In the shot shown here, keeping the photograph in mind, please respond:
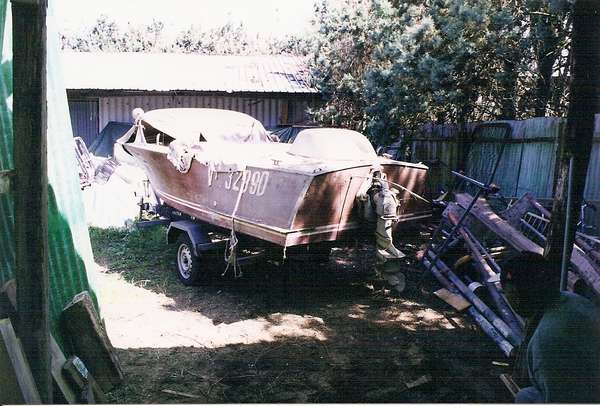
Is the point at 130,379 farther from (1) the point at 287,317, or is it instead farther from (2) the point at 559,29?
(2) the point at 559,29

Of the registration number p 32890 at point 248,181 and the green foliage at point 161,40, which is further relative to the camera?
the green foliage at point 161,40

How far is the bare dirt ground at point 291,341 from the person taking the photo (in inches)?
154

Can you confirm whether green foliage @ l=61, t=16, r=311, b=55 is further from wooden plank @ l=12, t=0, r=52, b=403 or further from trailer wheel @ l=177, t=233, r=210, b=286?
wooden plank @ l=12, t=0, r=52, b=403

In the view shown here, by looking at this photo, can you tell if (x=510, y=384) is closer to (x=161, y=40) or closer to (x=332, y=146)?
(x=332, y=146)

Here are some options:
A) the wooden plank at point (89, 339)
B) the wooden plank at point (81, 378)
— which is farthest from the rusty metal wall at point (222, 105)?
the wooden plank at point (81, 378)

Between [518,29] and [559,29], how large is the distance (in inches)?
23.3

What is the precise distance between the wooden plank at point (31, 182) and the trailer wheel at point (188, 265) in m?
3.46

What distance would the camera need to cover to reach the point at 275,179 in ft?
17.2

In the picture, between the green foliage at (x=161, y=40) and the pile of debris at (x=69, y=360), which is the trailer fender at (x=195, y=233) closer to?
the pile of debris at (x=69, y=360)

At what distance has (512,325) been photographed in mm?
4617

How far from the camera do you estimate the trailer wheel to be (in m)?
6.29

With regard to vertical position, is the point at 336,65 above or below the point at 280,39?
below

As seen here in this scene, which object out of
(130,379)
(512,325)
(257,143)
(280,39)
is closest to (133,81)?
(257,143)

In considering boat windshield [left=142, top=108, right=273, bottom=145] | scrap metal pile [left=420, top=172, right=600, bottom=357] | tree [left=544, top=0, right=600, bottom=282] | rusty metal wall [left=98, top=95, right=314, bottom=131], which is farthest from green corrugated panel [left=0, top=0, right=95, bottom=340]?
rusty metal wall [left=98, top=95, right=314, bottom=131]
